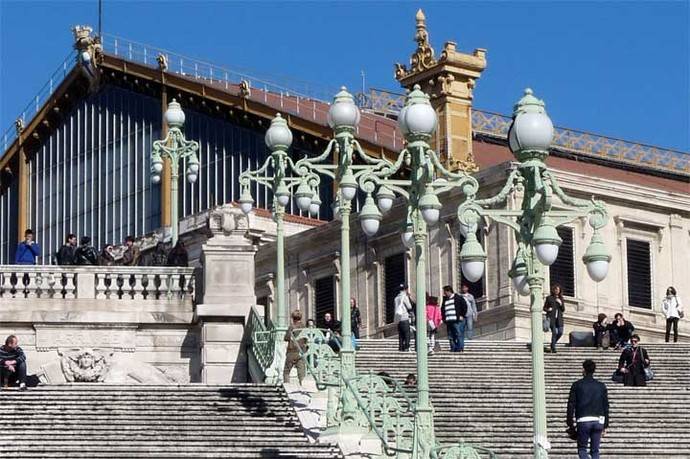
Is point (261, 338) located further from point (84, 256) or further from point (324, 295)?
point (324, 295)

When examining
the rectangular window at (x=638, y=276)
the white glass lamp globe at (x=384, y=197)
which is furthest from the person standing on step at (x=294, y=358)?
the rectangular window at (x=638, y=276)

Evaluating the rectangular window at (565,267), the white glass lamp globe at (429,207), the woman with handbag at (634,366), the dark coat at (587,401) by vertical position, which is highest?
the rectangular window at (565,267)

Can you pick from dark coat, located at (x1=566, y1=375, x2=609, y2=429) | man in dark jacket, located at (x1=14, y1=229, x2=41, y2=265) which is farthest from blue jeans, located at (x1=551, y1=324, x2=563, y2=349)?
dark coat, located at (x1=566, y1=375, x2=609, y2=429)

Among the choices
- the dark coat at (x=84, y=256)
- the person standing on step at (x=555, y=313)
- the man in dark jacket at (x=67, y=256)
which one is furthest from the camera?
the dark coat at (x=84, y=256)

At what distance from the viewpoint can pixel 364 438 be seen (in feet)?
112

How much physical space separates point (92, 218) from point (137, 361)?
35.8m

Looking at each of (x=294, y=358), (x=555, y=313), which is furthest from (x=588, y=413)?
(x=555, y=313)

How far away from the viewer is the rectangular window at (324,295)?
61.3 metres

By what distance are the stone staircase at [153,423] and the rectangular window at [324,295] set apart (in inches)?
929

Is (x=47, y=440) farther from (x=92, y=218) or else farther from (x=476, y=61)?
(x=92, y=218)

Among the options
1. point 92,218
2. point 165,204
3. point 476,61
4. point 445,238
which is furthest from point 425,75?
point 92,218

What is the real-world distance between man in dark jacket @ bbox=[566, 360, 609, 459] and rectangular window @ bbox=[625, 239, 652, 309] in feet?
87.7

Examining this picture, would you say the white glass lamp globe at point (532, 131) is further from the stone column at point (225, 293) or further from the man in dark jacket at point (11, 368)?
the stone column at point (225, 293)

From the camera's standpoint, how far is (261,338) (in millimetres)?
40938
